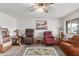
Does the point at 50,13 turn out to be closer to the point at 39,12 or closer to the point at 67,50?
the point at 39,12

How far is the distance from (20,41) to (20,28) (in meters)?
0.27

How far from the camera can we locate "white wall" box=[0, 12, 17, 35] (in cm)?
254

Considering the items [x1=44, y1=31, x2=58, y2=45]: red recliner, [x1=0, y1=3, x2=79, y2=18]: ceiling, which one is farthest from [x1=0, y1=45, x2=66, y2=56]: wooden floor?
[x1=0, y1=3, x2=79, y2=18]: ceiling

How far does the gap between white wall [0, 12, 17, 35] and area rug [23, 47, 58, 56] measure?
0.55 metres

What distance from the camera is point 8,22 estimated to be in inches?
102

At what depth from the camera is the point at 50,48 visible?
2.62 meters

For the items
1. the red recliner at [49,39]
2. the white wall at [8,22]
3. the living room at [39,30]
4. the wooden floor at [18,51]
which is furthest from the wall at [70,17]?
the white wall at [8,22]

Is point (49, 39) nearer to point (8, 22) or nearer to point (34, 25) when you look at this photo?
point (34, 25)

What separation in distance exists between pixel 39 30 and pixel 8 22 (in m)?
0.65

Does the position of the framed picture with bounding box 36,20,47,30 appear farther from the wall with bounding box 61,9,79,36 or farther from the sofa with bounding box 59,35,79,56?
the sofa with bounding box 59,35,79,56

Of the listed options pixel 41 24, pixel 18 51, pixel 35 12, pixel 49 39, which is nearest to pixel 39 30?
pixel 41 24

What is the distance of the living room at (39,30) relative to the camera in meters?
2.54

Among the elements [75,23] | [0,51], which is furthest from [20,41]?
[75,23]

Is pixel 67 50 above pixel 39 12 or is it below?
below
